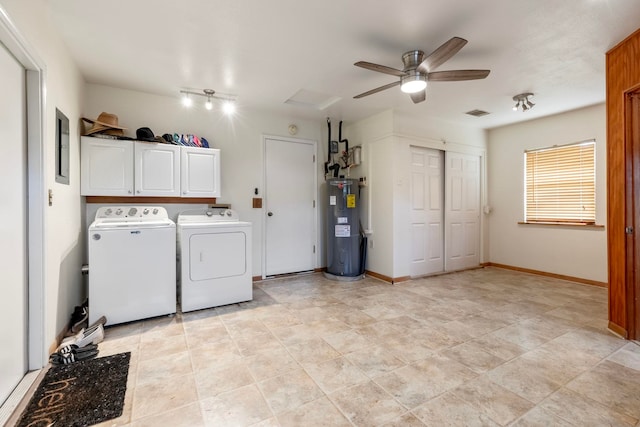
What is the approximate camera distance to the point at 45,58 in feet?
6.82

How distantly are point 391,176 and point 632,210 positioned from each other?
243cm

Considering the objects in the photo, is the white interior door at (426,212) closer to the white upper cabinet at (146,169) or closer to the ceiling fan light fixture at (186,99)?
the white upper cabinet at (146,169)

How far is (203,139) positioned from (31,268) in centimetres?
232

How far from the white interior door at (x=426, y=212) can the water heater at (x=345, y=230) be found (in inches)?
33.9

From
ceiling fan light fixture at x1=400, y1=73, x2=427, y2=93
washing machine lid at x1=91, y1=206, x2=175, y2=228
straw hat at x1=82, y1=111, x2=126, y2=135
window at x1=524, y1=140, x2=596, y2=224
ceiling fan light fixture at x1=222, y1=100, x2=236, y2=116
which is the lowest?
washing machine lid at x1=91, y1=206, x2=175, y2=228

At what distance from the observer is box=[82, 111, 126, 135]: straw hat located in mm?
3068

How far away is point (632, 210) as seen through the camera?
2367 millimetres

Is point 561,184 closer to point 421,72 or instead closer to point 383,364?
point 421,72

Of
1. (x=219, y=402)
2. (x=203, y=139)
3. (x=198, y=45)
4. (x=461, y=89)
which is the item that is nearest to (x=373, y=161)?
(x=461, y=89)

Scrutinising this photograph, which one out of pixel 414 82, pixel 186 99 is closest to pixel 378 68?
pixel 414 82

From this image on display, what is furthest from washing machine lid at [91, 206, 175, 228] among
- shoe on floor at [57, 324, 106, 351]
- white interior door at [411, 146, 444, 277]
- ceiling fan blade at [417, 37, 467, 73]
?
white interior door at [411, 146, 444, 277]

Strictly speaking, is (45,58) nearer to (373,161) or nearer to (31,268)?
(31,268)

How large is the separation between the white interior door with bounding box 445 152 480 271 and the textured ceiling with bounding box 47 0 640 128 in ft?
4.83

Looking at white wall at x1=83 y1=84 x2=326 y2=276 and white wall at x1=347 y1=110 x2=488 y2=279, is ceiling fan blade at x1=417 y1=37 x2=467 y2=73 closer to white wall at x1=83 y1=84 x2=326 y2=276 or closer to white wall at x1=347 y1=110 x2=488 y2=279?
white wall at x1=347 y1=110 x2=488 y2=279
